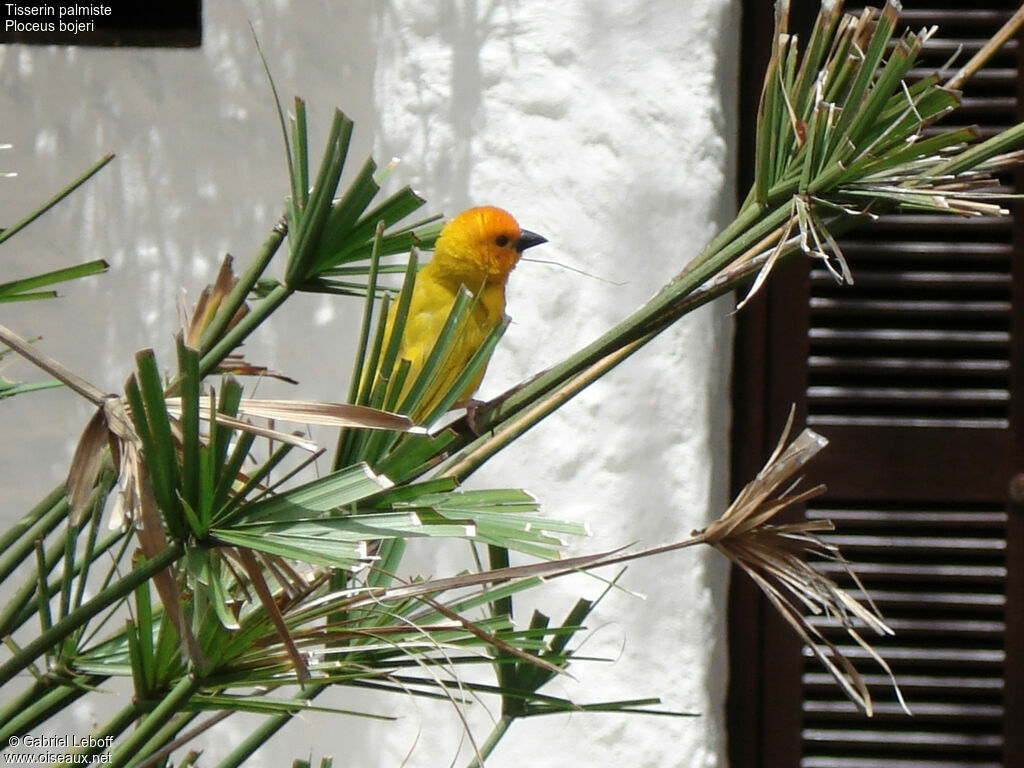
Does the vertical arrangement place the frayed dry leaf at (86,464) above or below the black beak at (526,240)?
below

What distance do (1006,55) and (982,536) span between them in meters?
0.82

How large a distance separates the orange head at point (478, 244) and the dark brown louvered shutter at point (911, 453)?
65cm

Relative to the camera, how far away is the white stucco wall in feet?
6.04

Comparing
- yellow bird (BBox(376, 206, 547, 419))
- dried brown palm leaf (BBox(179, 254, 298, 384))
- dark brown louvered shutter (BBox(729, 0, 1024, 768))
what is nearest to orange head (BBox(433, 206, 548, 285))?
yellow bird (BBox(376, 206, 547, 419))

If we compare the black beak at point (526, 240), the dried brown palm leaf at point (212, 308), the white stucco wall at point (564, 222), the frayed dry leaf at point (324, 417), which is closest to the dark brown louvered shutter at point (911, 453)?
the white stucco wall at point (564, 222)

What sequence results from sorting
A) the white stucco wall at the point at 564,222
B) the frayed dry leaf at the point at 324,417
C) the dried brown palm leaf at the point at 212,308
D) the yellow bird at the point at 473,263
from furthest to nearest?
the white stucco wall at the point at 564,222 → the yellow bird at the point at 473,263 → the dried brown palm leaf at the point at 212,308 → the frayed dry leaf at the point at 324,417

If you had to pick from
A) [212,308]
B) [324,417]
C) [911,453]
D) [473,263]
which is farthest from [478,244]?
[911,453]

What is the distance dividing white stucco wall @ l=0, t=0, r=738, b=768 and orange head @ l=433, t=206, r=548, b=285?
41cm

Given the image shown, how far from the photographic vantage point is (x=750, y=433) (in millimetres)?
1932

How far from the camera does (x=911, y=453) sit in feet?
6.23

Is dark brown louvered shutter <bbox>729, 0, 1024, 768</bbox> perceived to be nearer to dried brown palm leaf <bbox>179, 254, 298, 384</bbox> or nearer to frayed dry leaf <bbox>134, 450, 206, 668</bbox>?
dried brown palm leaf <bbox>179, 254, 298, 384</bbox>

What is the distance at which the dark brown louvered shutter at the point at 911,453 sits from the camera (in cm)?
190

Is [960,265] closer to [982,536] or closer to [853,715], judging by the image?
[982,536]

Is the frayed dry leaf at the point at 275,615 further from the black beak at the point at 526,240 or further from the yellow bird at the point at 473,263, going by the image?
the black beak at the point at 526,240
